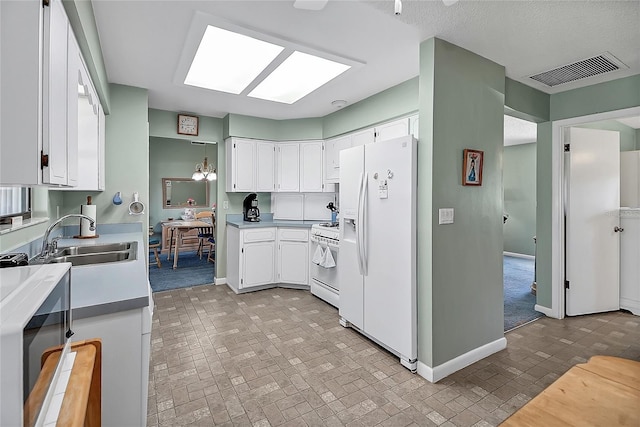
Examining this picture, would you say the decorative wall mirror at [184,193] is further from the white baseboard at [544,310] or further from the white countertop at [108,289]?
the white baseboard at [544,310]

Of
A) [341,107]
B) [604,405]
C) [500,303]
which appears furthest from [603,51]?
[604,405]

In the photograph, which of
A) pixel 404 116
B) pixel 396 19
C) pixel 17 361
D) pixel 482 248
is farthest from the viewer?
pixel 404 116

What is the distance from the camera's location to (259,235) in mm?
4238

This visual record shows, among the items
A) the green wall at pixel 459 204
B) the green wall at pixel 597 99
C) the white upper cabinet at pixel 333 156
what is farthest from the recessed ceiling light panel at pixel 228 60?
the green wall at pixel 597 99

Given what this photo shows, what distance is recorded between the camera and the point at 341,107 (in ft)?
13.2

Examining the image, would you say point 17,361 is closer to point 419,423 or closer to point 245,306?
point 419,423

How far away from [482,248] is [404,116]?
148cm

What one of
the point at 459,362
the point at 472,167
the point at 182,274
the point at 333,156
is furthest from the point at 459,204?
the point at 182,274

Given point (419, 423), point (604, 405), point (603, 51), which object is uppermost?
point (603, 51)

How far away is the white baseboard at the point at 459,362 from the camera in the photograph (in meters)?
2.24

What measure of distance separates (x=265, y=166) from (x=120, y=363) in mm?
3613

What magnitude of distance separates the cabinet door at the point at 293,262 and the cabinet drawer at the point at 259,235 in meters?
0.19

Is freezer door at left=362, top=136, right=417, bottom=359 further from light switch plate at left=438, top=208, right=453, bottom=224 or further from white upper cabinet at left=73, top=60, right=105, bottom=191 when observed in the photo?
white upper cabinet at left=73, top=60, right=105, bottom=191

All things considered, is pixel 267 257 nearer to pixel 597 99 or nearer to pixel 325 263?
pixel 325 263
